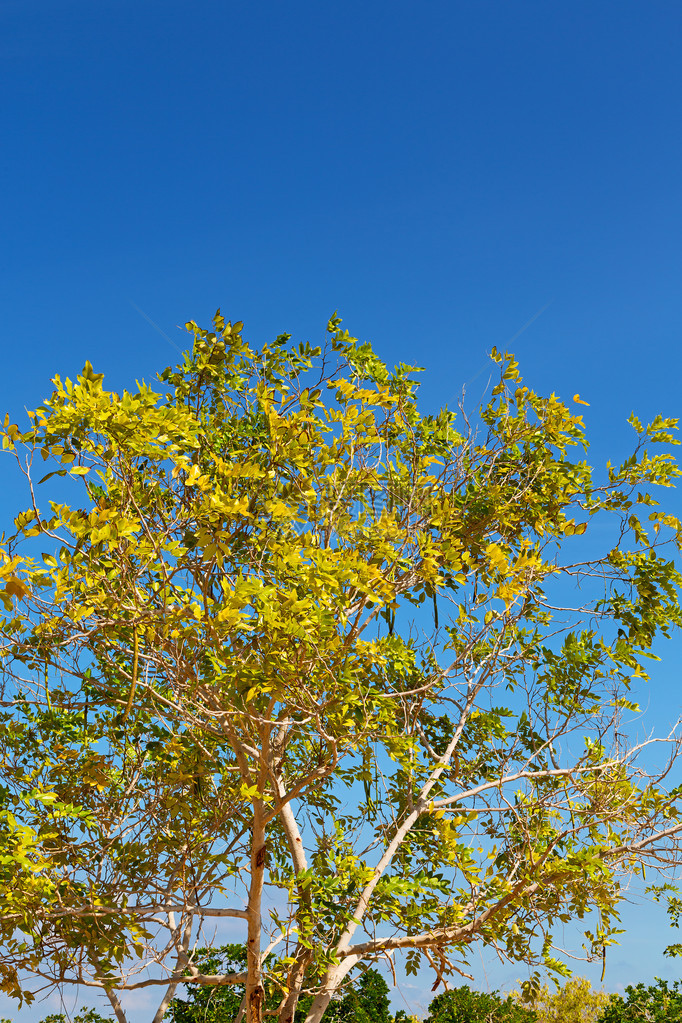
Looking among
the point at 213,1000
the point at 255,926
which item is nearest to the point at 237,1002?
the point at 213,1000

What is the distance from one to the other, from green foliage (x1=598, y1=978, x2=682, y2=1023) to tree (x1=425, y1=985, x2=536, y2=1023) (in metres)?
1.07

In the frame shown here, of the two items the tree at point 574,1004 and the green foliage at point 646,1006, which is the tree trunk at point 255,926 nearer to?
the green foliage at point 646,1006

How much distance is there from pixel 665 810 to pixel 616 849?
62cm

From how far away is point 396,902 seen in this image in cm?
654

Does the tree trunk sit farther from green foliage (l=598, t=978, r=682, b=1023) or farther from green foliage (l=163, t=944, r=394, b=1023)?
green foliage (l=598, t=978, r=682, b=1023)

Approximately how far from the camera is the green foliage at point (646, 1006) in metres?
9.65

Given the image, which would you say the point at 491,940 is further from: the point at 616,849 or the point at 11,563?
the point at 11,563

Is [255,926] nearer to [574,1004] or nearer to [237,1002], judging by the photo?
[237,1002]

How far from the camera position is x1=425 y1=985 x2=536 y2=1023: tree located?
1009 centimetres

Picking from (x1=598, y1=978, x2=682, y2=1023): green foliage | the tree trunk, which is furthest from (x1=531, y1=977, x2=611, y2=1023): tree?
the tree trunk

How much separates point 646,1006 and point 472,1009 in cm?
219

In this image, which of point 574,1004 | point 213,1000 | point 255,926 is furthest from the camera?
point 574,1004

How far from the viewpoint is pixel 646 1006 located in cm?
1009

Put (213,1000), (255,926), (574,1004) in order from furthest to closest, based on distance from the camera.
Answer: (574,1004) < (213,1000) < (255,926)
